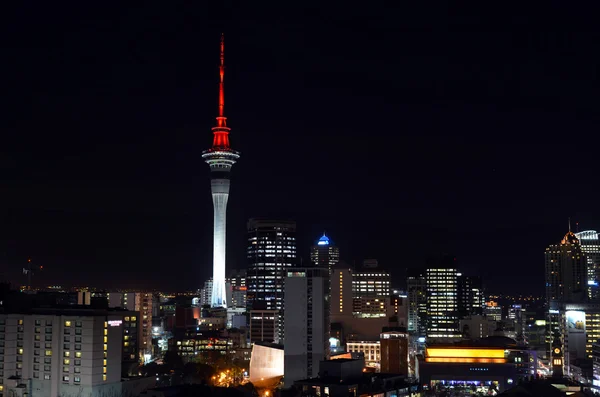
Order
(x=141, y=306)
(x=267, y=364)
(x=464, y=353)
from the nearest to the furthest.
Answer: (x=267, y=364), (x=464, y=353), (x=141, y=306)

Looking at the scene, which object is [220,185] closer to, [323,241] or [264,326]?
[323,241]

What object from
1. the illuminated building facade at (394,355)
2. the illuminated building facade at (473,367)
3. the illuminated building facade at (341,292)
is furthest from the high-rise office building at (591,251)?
the illuminated building facade at (394,355)

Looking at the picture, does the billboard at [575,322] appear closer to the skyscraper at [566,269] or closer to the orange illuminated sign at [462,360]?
the orange illuminated sign at [462,360]

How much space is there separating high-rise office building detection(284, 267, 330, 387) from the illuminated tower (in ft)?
173

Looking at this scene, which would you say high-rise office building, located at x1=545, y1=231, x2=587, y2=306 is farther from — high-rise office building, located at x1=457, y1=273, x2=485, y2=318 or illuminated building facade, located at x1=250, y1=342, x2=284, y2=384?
illuminated building facade, located at x1=250, y1=342, x2=284, y2=384

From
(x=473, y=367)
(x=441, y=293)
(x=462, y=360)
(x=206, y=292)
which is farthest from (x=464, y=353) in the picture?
(x=206, y=292)

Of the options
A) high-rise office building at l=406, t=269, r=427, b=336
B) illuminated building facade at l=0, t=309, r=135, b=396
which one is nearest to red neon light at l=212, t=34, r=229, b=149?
high-rise office building at l=406, t=269, r=427, b=336

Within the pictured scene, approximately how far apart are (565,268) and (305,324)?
60.0 m

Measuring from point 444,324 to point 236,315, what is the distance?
26.1m

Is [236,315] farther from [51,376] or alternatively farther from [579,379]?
[51,376]

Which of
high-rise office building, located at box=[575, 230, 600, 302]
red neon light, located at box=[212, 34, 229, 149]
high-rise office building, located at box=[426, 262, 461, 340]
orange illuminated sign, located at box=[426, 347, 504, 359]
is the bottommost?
orange illuminated sign, located at box=[426, 347, 504, 359]

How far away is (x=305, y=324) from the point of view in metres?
47.0

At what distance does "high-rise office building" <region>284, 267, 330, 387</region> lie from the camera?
46.4 m

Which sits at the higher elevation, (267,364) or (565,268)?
(565,268)
